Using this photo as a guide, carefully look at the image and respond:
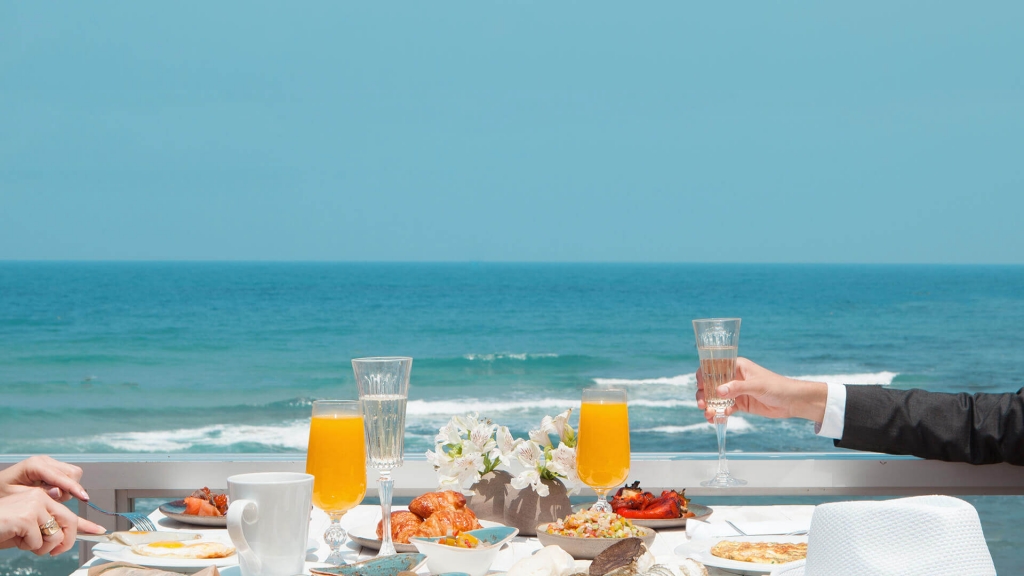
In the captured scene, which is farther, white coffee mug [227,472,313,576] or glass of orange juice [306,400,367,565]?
glass of orange juice [306,400,367,565]

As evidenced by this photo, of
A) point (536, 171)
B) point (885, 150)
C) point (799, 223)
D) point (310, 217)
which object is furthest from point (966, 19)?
point (310, 217)

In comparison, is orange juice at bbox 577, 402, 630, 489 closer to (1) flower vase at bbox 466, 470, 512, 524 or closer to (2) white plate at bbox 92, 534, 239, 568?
(1) flower vase at bbox 466, 470, 512, 524

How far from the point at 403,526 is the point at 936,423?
1084 millimetres

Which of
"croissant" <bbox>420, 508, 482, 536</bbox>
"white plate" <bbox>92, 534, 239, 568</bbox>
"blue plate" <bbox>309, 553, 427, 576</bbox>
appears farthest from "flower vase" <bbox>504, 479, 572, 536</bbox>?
"white plate" <bbox>92, 534, 239, 568</bbox>

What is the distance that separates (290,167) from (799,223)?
17.9 metres

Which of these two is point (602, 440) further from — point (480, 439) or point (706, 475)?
point (706, 475)

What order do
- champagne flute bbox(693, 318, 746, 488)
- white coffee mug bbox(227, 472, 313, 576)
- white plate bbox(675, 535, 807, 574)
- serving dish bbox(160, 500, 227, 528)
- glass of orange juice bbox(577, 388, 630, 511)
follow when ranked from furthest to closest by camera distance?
champagne flute bbox(693, 318, 746, 488) → serving dish bbox(160, 500, 227, 528) → glass of orange juice bbox(577, 388, 630, 511) → white plate bbox(675, 535, 807, 574) → white coffee mug bbox(227, 472, 313, 576)

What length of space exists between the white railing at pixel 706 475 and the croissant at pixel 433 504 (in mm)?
450

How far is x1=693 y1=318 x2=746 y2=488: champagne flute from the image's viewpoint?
5.78 ft

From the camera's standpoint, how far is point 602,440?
4.97ft

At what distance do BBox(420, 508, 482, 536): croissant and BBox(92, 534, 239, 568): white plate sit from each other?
0.28 meters

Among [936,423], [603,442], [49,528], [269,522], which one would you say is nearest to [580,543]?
[603,442]

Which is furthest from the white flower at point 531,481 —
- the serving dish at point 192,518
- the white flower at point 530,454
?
the serving dish at point 192,518

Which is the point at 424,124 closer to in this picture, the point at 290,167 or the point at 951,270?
the point at 290,167
